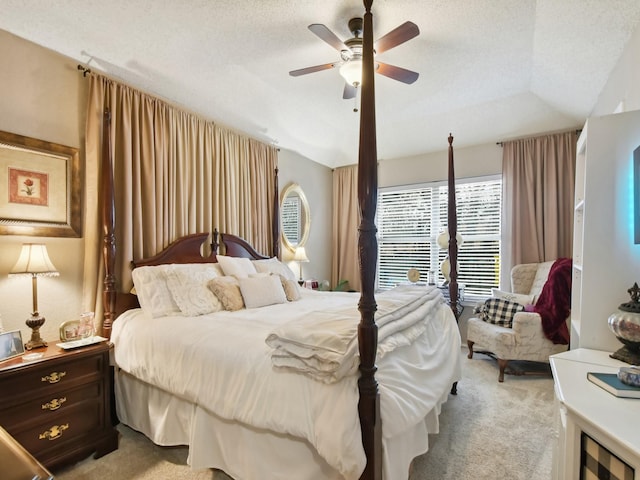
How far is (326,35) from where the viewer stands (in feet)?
6.86

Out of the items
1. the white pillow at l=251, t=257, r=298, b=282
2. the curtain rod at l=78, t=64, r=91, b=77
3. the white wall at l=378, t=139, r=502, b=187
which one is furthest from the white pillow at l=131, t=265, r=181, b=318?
the white wall at l=378, t=139, r=502, b=187

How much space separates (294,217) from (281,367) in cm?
340

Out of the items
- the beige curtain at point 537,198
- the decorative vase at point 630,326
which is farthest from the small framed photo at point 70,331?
the beige curtain at point 537,198

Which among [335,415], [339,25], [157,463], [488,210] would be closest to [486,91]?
[488,210]

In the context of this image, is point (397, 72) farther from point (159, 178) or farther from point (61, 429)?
point (61, 429)

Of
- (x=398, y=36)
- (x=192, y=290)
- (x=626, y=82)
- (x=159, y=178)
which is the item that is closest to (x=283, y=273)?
(x=192, y=290)

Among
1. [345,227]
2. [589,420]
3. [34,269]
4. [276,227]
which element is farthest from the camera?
[345,227]

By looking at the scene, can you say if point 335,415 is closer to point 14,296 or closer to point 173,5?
point 14,296

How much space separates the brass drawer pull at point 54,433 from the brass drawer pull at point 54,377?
0.26m

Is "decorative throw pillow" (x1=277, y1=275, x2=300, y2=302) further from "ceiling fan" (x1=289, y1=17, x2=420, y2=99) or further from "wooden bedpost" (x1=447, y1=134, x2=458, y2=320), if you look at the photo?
"ceiling fan" (x1=289, y1=17, x2=420, y2=99)

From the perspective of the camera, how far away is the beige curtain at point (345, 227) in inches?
208

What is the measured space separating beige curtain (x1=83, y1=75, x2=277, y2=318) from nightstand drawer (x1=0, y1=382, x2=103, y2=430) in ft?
2.14

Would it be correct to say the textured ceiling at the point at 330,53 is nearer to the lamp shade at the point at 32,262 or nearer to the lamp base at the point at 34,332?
the lamp shade at the point at 32,262

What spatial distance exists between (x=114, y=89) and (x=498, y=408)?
4048 mm
